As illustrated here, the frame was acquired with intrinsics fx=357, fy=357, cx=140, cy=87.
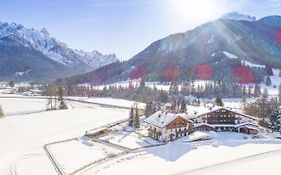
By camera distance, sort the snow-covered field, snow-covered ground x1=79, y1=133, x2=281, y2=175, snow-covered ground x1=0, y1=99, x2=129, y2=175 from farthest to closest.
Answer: the snow-covered field
snow-covered ground x1=0, y1=99, x2=129, y2=175
snow-covered ground x1=79, y1=133, x2=281, y2=175

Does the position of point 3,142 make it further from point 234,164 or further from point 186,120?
point 234,164

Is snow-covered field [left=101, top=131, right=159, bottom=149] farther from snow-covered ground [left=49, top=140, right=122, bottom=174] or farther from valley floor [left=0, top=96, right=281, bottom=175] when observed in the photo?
snow-covered ground [left=49, top=140, right=122, bottom=174]

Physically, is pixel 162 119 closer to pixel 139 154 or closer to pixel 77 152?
pixel 139 154

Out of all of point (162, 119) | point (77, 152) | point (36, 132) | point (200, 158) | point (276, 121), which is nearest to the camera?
point (200, 158)

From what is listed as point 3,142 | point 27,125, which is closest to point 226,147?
point 3,142

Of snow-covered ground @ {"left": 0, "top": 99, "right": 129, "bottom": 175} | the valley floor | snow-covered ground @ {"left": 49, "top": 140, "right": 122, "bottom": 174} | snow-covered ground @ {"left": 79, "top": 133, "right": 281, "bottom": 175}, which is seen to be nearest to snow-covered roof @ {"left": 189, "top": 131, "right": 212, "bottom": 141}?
the valley floor

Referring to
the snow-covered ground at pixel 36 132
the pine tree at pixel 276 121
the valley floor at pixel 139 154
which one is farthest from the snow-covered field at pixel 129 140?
the pine tree at pixel 276 121

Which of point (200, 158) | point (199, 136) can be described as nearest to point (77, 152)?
point (200, 158)

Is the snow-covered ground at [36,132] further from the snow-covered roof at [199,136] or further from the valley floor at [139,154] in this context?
the snow-covered roof at [199,136]
